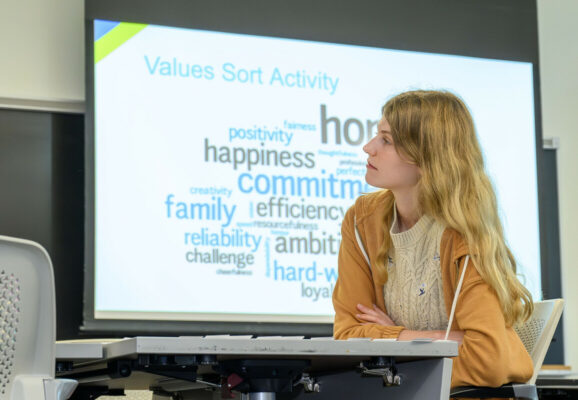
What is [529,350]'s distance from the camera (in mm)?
1965

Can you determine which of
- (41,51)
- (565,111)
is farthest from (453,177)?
(565,111)

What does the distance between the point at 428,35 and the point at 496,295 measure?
272 cm

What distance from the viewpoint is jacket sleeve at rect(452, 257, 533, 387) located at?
5.62 ft

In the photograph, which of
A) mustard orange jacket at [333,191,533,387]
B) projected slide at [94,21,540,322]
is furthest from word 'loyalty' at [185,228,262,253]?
mustard orange jacket at [333,191,533,387]

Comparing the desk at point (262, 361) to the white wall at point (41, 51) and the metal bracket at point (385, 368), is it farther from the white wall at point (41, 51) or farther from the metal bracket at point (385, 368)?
the white wall at point (41, 51)

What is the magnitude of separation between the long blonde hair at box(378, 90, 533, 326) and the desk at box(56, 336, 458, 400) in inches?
16.7

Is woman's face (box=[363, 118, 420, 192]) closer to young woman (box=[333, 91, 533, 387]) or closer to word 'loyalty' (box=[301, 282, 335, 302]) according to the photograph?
young woman (box=[333, 91, 533, 387])

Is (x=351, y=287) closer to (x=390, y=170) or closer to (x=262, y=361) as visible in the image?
(x=390, y=170)

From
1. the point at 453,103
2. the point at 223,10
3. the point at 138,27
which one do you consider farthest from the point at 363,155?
the point at 453,103

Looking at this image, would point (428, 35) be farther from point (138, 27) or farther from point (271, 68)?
point (138, 27)

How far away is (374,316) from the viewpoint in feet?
6.52

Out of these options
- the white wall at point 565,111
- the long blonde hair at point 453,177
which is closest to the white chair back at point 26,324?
the long blonde hair at point 453,177

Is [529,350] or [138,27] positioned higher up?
[138,27]

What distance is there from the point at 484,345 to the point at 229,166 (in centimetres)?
228
